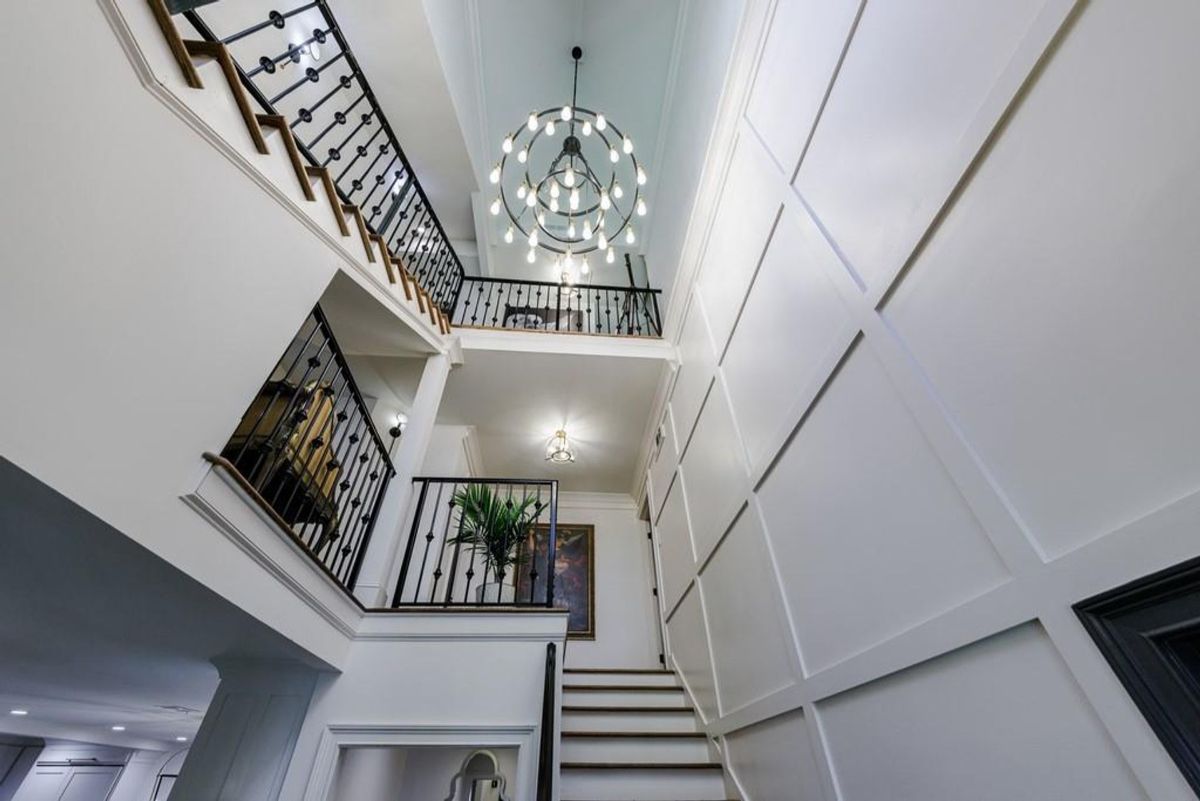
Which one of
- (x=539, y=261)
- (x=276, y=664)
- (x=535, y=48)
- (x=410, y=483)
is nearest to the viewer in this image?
(x=276, y=664)

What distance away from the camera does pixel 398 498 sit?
3180mm

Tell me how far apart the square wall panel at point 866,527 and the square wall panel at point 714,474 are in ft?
1.68

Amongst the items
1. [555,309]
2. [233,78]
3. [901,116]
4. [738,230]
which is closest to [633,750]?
[738,230]

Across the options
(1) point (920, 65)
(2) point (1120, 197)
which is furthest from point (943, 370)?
(1) point (920, 65)

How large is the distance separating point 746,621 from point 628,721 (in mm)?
1534

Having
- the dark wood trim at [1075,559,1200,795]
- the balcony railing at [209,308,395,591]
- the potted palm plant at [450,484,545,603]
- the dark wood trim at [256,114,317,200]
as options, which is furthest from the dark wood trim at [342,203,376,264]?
the dark wood trim at [1075,559,1200,795]

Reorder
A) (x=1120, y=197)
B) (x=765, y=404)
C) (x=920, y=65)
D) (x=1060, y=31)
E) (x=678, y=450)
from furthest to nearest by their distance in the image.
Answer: (x=678, y=450)
(x=765, y=404)
(x=920, y=65)
(x=1060, y=31)
(x=1120, y=197)

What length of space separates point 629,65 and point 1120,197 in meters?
5.98

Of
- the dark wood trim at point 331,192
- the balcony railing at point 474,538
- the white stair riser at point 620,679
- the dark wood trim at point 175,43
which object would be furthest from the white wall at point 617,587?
the dark wood trim at point 175,43

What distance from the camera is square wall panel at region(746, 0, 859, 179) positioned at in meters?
1.84

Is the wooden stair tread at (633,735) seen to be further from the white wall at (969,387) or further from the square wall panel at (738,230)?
the square wall panel at (738,230)

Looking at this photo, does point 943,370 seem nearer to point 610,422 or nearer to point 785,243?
point 785,243

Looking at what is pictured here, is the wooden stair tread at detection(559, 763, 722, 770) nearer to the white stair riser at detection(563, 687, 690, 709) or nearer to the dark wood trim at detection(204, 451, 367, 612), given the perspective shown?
the white stair riser at detection(563, 687, 690, 709)

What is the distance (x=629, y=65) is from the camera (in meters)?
5.57
